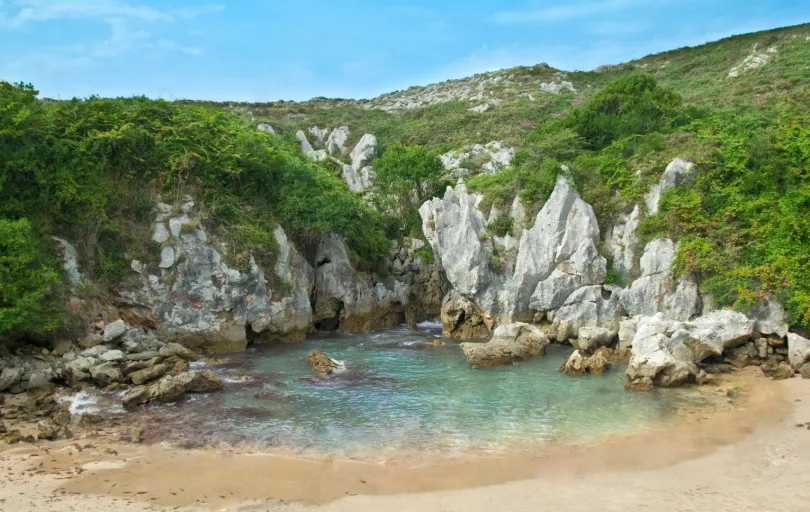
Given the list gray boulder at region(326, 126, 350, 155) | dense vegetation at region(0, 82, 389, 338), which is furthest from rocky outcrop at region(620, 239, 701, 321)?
gray boulder at region(326, 126, 350, 155)

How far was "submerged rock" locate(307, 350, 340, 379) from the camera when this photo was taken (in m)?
19.9

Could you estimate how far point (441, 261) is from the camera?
2973 centimetres

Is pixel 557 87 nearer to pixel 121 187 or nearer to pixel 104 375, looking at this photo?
pixel 121 187

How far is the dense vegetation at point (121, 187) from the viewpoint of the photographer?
727 inches

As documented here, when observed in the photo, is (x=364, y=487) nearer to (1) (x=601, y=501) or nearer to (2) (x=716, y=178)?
(1) (x=601, y=501)

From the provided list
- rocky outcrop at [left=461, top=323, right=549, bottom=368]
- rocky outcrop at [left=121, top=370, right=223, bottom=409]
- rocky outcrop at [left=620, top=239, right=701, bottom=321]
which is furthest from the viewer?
rocky outcrop at [left=620, top=239, right=701, bottom=321]

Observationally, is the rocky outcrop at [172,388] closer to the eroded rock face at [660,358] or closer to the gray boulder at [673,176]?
the eroded rock face at [660,358]

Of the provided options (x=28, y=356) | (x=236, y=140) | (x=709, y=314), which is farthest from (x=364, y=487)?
(x=236, y=140)

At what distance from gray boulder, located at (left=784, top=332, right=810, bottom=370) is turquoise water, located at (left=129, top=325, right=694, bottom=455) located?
17.5 ft

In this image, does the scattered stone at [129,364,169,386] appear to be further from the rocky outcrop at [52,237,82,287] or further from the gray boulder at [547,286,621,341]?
the gray boulder at [547,286,621,341]

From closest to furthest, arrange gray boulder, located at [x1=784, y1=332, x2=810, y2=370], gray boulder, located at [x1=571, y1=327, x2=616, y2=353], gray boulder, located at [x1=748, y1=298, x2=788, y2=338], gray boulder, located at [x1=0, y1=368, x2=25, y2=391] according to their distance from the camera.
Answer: gray boulder, located at [x1=0, y1=368, x2=25, y2=391]
gray boulder, located at [x1=784, y1=332, x2=810, y2=370]
gray boulder, located at [x1=748, y1=298, x2=788, y2=338]
gray boulder, located at [x1=571, y1=327, x2=616, y2=353]

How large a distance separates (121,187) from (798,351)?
28.5 meters

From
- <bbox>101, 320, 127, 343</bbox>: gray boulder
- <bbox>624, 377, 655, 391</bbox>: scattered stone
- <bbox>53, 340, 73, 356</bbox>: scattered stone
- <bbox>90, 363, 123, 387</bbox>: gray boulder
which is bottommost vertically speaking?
<bbox>624, 377, 655, 391</bbox>: scattered stone

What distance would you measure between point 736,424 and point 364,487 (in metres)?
10.3
